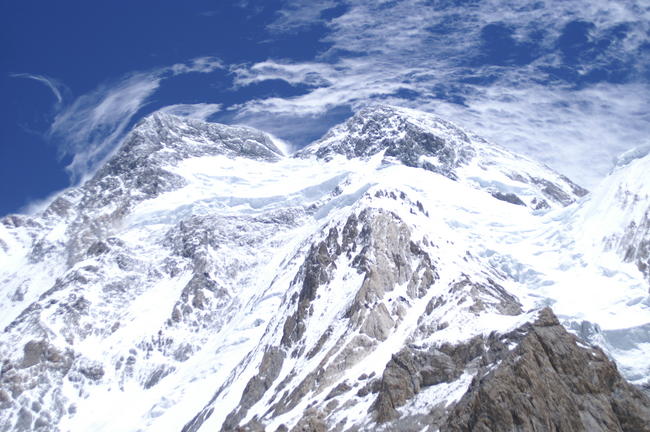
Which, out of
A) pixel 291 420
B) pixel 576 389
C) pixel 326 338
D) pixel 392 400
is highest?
pixel 576 389

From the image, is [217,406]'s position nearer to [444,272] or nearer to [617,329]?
[444,272]

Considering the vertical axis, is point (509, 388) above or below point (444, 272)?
above

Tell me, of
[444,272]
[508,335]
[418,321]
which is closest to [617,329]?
[444,272]

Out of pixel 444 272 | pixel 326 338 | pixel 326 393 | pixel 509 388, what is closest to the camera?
pixel 509 388

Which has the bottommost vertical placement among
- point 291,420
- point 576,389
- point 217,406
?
point 217,406

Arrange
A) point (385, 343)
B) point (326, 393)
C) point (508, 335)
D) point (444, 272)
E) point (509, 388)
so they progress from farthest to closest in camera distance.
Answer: point (444, 272) → point (385, 343) → point (326, 393) → point (508, 335) → point (509, 388)

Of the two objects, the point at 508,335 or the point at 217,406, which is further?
the point at 217,406

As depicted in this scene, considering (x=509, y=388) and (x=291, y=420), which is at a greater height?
(x=509, y=388)

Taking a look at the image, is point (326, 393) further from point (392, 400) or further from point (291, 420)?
point (392, 400)

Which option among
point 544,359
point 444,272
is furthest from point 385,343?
point 544,359
